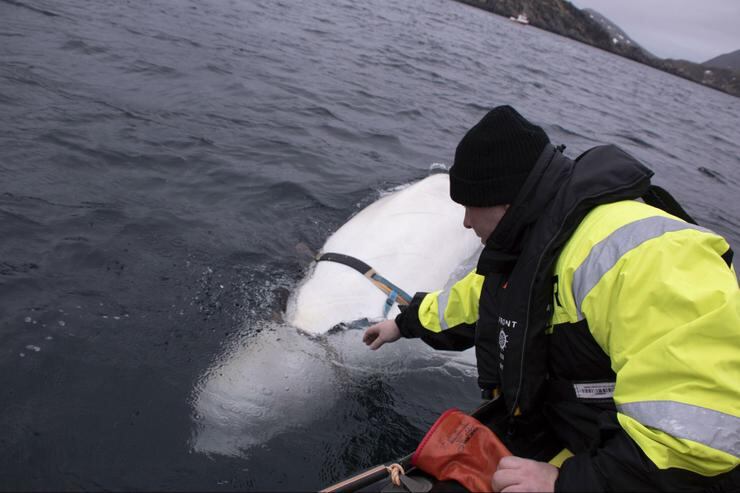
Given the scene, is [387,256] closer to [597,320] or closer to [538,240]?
[538,240]

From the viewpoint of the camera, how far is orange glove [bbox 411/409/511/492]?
2453 mm

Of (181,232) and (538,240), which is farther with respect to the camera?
(181,232)

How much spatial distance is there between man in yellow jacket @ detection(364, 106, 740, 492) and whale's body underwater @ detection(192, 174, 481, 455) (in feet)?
4.68

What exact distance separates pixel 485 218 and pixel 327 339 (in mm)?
2003

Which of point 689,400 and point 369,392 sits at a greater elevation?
point 689,400

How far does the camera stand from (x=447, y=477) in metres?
2.52

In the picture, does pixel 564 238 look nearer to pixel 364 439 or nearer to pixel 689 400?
pixel 689 400

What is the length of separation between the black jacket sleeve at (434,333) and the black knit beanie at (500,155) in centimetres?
98

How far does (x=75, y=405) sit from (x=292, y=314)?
64.4 inches

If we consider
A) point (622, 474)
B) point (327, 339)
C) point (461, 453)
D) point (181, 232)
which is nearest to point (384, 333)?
point (327, 339)

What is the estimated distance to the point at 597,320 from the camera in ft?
7.02

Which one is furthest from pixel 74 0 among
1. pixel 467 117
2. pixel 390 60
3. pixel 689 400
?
pixel 689 400

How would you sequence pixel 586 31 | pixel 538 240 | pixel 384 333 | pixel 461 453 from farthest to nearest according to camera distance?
pixel 586 31 → pixel 384 333 → pixel 461 453 → pixel 538 240

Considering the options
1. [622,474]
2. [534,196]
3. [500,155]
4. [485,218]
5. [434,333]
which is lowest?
[434,333]
